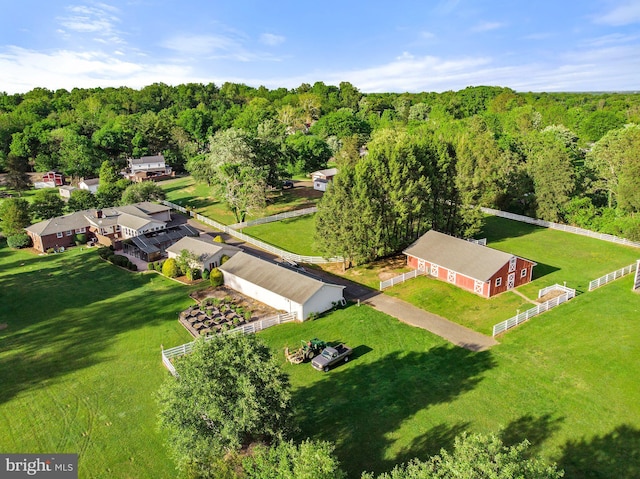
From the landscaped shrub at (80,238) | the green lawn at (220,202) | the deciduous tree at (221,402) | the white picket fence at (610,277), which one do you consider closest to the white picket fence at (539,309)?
the white picket fence at (610,277)

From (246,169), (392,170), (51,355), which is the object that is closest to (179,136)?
(246,169)

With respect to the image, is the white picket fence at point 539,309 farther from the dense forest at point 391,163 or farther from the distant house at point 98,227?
the distant house at point 98,227

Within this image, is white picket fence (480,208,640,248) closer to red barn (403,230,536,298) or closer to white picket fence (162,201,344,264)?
red barn (403,230,536,298)

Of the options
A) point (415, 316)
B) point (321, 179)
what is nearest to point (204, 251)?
point (415, 316)

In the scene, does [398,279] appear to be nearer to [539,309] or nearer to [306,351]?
[539,309]

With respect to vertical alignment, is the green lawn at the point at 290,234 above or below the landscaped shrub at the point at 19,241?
below

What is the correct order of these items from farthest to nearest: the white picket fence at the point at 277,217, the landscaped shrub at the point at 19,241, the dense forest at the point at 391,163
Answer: the white picket fence at the point at 277,217, the landscaped shrub at the point at 19,241, the dense forest at the point at 391,163

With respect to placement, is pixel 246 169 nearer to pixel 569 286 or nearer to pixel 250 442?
pixel 569 286
